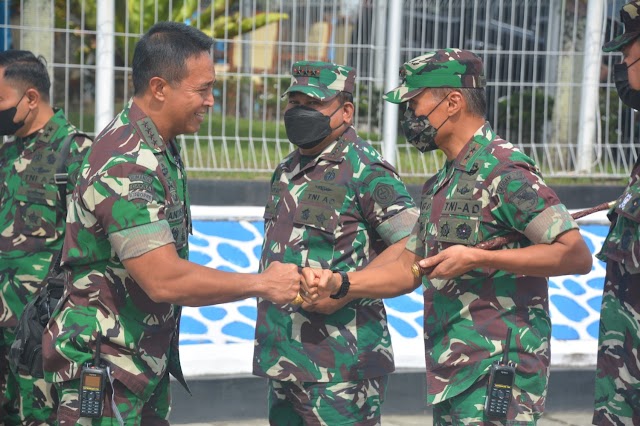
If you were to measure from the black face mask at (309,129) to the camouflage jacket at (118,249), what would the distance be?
2.21 feet

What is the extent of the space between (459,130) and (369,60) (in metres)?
4.47

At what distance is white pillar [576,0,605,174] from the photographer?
8.32 metres

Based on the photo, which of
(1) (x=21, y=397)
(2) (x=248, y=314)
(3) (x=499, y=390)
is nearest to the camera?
(3) (x=499, y=390)

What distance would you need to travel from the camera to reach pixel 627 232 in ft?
12.1

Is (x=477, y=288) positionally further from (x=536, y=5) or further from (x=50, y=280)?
(x=536, y=5)

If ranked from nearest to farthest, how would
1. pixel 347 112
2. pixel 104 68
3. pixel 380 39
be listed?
pixel 347 112, pixel 104 68, pixel 380 39

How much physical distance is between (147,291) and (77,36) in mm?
4713

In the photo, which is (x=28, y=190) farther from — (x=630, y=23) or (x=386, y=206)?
(x=630, y=23)

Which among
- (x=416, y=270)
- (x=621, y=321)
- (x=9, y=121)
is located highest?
(x=9, y=121)

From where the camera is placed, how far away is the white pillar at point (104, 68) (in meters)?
7.29

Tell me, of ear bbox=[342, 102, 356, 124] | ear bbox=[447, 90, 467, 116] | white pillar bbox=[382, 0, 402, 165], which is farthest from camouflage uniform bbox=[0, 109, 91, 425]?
white pillar bbox=[382, 0, 402, 165]

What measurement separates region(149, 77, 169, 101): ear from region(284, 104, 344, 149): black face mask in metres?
0.68

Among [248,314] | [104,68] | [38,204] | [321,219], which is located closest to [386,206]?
[321,219]

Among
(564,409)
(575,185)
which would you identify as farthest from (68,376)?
(575,185)
